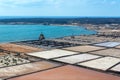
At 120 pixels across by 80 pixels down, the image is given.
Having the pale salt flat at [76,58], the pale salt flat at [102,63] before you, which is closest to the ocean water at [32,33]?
the pale salt flat at [76,58]

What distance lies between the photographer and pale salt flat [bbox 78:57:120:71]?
1872 cm

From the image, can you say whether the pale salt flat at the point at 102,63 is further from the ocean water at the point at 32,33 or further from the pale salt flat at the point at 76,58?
the ocean water at the point at 32,33

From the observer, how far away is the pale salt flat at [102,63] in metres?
18.7

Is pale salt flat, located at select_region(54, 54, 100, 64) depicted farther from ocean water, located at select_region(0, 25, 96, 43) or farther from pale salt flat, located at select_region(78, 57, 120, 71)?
ocean water, located at select_region(0, 25, 96, 43)

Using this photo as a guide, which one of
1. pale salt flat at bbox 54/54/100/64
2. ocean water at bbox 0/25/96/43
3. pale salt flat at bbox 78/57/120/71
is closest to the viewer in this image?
pale salt flat at bbox 78/57/120/71

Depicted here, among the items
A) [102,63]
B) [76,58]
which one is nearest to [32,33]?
[76,58]

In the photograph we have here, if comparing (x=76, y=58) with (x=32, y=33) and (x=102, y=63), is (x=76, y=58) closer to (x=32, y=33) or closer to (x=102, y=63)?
(x=102, y=63)

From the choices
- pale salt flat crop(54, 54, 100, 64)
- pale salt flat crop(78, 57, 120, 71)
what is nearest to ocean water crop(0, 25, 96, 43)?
pale salt flat crop(54, 54, 100, 64)

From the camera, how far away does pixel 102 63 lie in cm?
1992

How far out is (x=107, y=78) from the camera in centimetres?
1599

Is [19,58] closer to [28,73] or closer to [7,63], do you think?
[7,63]

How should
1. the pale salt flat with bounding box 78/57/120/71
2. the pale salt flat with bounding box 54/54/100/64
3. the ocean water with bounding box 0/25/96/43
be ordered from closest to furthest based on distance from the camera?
the pale salt flat with bounding box 78/57/120/71 → the pale salt flat with bounding box 54/54/100/64 → the ocean water with bounding box 0/25/96/43

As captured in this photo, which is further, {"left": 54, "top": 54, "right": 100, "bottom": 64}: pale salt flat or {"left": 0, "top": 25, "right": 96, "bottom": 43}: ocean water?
{"left": 0, "top": 25, "right": 96, "bottom": 43}: ocean water

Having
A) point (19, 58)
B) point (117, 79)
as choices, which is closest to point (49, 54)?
point (19, 58)
